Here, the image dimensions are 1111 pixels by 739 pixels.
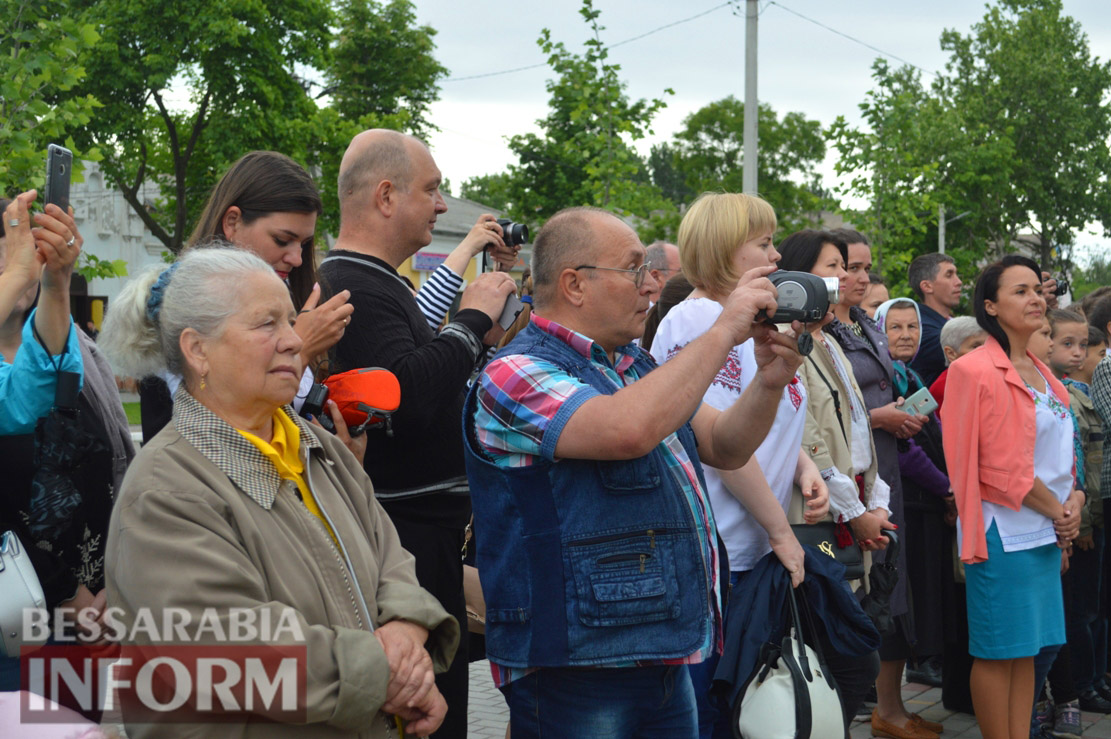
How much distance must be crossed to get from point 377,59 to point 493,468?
38.1m

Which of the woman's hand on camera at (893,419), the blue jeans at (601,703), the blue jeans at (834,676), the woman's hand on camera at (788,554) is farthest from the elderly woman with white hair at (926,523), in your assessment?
the blue jeans at (601,703)

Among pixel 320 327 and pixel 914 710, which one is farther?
pixel 914 710

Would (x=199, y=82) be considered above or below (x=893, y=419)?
above

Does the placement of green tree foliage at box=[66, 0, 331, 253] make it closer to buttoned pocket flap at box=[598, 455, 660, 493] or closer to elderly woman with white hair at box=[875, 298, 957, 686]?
elderly woman with white hair at box=[875, 298, 957, 686]

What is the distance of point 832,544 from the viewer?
4.12 metres

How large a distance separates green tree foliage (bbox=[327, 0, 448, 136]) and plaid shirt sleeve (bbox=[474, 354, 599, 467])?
1441 inches

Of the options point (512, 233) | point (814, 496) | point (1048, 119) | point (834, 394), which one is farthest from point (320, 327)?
point (1048, 119)

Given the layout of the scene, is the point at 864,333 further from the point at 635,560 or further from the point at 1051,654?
the point at 635,560

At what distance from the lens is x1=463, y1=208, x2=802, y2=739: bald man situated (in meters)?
2.74

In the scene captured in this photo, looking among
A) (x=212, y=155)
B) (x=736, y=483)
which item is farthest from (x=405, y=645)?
(x=212, y=155)

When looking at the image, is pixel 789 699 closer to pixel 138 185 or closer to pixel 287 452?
pixel 287 452

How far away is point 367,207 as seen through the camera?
12.3 ft

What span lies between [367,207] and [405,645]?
5.71ft

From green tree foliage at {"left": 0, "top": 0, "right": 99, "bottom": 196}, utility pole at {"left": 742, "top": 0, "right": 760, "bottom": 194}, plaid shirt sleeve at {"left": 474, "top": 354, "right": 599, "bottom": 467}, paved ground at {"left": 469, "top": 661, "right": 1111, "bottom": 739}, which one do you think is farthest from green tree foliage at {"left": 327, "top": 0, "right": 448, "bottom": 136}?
plaid shirt sleeve at {"left": 474, "top": 354, "right": 599, "bottom": 467}
